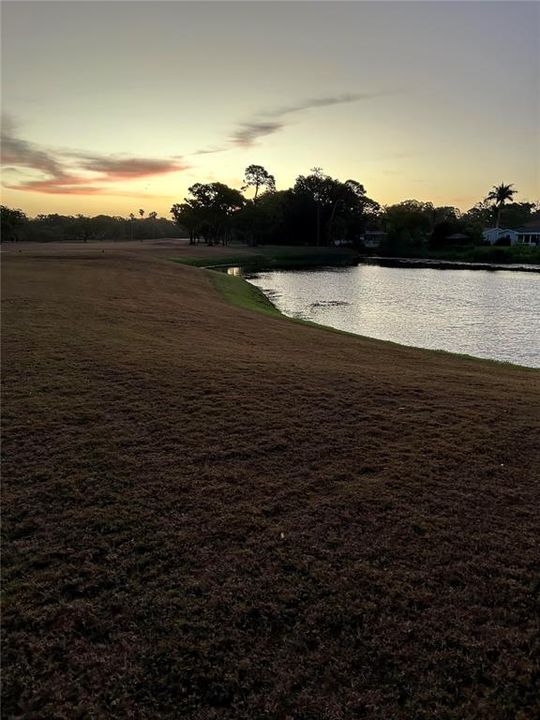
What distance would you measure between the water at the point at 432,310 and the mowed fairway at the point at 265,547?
10504mm

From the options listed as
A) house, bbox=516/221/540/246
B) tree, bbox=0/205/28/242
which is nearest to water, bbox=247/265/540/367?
house, bbox=516/221/540/246

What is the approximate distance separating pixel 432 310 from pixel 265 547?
25.4 m

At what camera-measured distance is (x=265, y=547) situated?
4293 mm

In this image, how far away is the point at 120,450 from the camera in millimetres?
5863

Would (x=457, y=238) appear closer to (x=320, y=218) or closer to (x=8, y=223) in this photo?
(x=320, y=218)

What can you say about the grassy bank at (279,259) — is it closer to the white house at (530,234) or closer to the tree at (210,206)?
the tree at (210,206)

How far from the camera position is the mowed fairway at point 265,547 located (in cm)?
310

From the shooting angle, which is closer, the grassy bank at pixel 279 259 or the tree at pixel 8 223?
the grassy bank at pixel 279 259

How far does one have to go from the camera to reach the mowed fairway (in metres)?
3.10

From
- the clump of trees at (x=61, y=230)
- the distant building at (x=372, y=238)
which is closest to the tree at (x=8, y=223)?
the clump of trees at (x=61, y=230)

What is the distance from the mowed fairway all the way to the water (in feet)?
34.5

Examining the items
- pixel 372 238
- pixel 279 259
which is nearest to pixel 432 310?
pixel 279 259

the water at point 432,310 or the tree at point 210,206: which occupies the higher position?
the tree at point 210,206

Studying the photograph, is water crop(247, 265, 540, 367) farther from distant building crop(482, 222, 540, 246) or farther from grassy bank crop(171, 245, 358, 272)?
distant building crop(482, 222, 540, 246)
